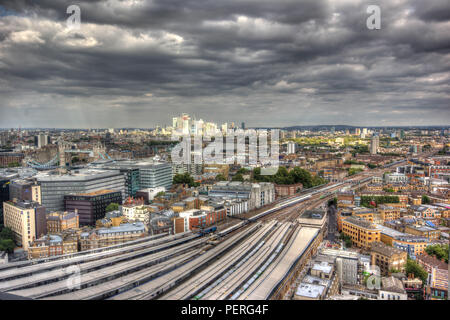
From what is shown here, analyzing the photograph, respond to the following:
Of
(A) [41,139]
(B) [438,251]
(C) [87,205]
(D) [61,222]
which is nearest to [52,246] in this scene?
(D) [61,222]

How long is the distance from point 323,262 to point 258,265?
111 centimetres

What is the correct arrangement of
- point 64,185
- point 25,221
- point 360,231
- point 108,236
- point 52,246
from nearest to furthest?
point 52,246
point 108,236
point 25,221
point 360,231
point 64,185

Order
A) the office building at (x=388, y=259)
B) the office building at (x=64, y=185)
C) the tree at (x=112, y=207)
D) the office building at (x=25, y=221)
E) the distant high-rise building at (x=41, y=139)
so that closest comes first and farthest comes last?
the office building at (x=388, y=259) → the office building at (x=25, y=221) → the tree at (x=112, y=207) → the office building at (x=64, y=185) → the distant high-rise building at (x=41, y=139)

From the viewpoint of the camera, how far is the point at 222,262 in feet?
15.3

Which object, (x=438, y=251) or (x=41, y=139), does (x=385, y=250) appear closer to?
(x=438, y=251)

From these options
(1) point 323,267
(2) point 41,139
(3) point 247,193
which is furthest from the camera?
(2) point 41,139

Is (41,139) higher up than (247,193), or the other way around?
(41,139)

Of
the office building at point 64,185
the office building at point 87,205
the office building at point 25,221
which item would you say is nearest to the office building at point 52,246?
the office building at point 25,221

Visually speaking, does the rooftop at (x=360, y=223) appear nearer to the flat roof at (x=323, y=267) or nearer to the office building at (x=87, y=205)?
the flat roof at (x=323, y=267)

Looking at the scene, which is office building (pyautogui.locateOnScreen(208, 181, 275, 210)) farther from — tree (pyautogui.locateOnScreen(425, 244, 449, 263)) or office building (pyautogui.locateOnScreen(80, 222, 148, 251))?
tree (pyautogui.locateOnScreen(425, 244, 449, 263))

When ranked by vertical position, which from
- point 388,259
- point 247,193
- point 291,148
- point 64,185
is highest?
point 291,148

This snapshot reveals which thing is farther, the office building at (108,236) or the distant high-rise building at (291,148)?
the distant high-rise building at (291,148)

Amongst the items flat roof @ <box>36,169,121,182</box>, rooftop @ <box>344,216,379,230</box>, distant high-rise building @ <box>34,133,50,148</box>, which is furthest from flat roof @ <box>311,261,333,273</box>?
distant high-rise building @ <box>34,133,50,148</box>
